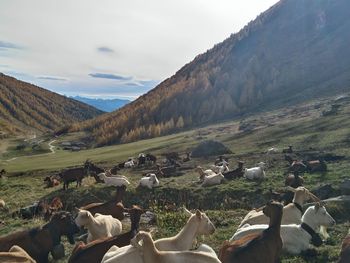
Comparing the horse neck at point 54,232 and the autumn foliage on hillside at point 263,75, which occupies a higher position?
the autumn foliage on hillside at point 263,75

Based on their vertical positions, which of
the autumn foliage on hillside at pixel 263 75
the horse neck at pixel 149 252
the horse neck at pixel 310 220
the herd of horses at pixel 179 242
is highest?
the autumn foliage on hillside at pixel 263 75

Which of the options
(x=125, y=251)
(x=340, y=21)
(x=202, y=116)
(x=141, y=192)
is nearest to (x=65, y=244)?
(x=125, y=251)

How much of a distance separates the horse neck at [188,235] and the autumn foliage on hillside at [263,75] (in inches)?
2591

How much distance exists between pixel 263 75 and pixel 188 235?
94674mm

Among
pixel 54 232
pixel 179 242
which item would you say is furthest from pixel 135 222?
pixel 54 232

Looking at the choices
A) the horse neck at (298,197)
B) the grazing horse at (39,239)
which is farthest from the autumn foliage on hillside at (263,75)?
the grazing horse at (39,239)

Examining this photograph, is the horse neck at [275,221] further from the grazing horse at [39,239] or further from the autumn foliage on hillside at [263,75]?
the autumn foliage on hillside at [263,75]

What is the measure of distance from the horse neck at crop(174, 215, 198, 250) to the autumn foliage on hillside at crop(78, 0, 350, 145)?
65.8 m

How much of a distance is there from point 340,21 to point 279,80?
30.0 metres

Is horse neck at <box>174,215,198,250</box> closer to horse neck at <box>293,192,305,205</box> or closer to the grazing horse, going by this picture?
the grazing horse

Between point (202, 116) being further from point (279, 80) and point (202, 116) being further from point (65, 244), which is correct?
point (65, 244)

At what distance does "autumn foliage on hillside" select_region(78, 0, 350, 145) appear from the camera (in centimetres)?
9044

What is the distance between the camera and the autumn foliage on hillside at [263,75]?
90438mm

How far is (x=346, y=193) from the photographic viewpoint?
1927 cm
